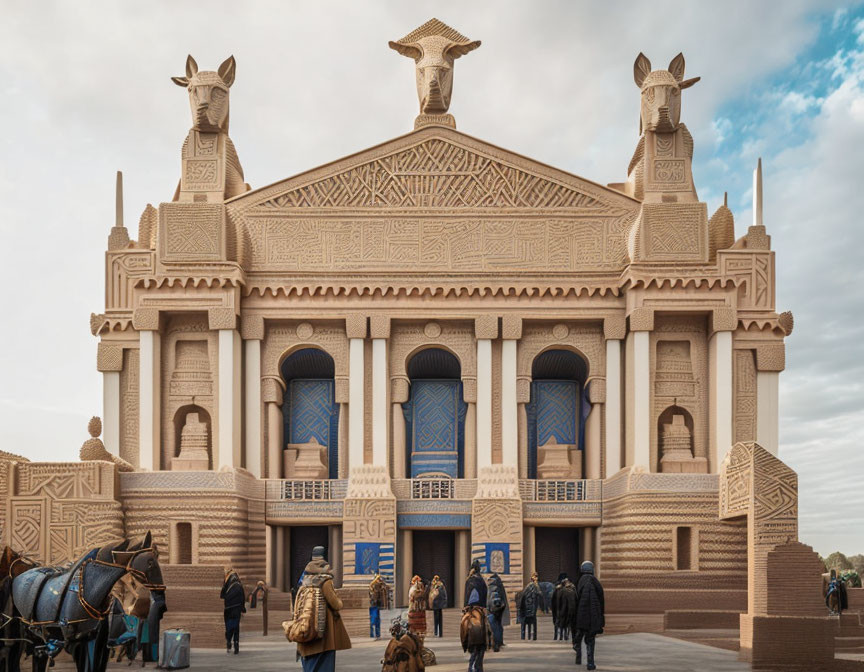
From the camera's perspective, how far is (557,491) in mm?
34031

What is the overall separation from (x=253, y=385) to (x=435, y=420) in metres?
6.51

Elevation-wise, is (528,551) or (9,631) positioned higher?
(9,631)

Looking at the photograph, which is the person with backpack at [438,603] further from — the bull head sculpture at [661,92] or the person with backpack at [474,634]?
the bull head sculpture at [661,92]

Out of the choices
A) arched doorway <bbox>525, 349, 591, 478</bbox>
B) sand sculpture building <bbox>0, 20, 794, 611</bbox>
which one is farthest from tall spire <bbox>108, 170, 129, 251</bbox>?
arched doorway <bbox>525, 349, 591, 478</bbox>

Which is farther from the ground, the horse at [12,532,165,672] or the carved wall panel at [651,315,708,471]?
the carved wall panel at [651,315,708,471]

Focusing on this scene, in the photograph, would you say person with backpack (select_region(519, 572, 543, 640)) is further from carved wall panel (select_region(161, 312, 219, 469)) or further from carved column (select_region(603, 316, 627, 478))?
carved wall panel (select_region(161, 312, 219, 469))

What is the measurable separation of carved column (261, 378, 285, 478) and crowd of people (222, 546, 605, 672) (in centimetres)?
604

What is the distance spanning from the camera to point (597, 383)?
34.5m

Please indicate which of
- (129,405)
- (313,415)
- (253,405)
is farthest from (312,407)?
(129,405)

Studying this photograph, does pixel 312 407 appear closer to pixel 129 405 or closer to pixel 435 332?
pixel 435 332

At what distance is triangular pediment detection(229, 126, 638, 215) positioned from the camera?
34812 mm

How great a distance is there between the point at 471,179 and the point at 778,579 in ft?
64.4

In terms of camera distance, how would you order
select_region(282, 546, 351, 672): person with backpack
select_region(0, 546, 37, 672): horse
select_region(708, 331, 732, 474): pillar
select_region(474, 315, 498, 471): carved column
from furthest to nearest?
select_region(474, 315, 498, 471): carved column → select_region(708, 331, 732, 474): pillar → select_region(0, 546, 37, 672): horse → select_region(282, 546, 351, 672): person with backpack

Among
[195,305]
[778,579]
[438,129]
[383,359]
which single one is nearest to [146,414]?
[195,305]
